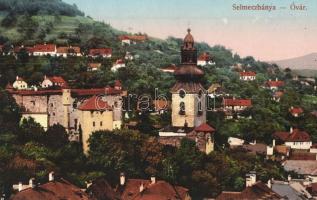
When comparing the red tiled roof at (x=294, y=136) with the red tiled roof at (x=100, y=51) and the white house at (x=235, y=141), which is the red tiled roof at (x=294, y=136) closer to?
the white house at (x=235, y=141)


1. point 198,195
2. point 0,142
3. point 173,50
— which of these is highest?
point 173,50

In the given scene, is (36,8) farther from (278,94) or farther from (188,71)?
(188,71)

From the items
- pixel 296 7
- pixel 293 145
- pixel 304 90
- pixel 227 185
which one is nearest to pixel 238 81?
pixel 304 90

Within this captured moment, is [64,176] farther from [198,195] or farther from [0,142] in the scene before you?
[198,195]

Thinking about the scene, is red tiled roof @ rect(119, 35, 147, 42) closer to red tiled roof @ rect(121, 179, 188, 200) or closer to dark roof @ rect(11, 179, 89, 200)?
red tiled roof @ rect(121, 179, 188, 200)

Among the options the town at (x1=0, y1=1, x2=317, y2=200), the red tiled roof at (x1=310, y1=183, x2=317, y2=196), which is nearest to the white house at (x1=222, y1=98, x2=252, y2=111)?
the town at (x1=0, y1=1, x2=317, y2=200)

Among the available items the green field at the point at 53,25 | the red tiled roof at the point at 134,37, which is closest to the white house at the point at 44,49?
the green field at the point at 53,25
